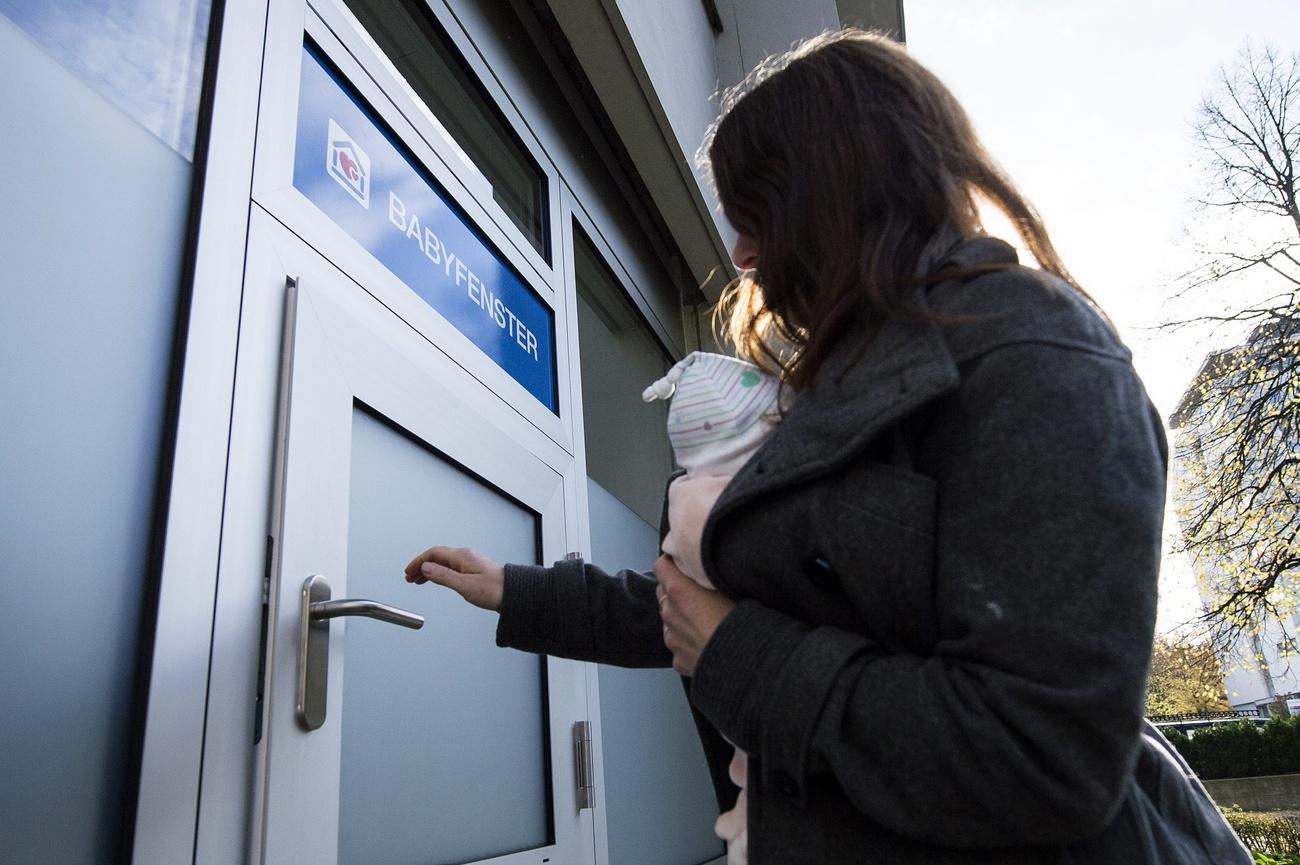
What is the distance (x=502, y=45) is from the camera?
9.37 ft

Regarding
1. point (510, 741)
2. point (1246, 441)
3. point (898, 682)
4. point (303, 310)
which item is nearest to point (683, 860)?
point (510, 741)

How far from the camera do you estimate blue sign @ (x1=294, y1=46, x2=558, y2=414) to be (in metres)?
1.64

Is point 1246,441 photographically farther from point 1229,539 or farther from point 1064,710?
point 1064,710

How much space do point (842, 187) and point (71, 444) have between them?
91cm

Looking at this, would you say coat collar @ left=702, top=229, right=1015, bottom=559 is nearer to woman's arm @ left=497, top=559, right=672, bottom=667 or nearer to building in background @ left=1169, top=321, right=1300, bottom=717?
woman's arm @ left=497, top=559, right=672, bottom=667

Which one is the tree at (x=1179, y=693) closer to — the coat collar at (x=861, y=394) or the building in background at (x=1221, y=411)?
the building in background at (x=1221, y=411)

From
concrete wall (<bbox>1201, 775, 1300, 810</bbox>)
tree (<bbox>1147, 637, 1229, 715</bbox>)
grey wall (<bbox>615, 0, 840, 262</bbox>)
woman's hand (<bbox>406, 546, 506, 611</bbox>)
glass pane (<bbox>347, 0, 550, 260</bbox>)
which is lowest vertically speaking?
concrete wall (<bbox>1201, 775, 1300, 810</bbox>)

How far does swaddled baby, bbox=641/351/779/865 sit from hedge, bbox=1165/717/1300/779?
1971 cm

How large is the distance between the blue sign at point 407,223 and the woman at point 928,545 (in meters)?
1.02

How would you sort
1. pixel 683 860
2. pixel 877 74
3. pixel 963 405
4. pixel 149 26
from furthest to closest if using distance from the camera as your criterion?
pixel 683 860 < pixel 149 26 < pixel 877 74 < pixel 963 405

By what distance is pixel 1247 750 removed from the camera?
17.3 m

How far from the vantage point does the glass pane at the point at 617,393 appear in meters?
3.19

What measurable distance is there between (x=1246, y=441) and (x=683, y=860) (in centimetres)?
853

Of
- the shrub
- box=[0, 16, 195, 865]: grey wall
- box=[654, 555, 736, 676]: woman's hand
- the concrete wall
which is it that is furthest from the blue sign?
the concrete wall
